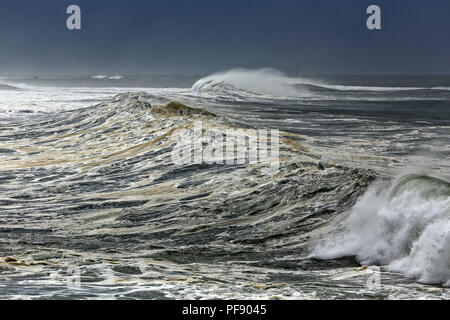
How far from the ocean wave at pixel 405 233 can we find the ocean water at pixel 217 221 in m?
0.02

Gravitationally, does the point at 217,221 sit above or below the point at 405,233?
below

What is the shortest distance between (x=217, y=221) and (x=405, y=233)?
10.6 ft

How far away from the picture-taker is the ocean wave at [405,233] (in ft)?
27.3

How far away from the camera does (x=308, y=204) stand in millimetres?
11734

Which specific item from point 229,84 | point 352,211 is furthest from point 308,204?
point 229,84

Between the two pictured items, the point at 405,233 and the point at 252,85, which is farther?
the point at 252,85

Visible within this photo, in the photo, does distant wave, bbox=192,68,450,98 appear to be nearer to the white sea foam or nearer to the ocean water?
the white sea foam

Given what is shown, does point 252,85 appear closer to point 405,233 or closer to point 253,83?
point 253,83

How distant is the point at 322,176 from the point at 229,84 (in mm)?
39589

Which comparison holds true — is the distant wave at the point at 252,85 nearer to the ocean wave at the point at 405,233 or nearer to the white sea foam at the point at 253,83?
the white sea foam at the point at 253,83

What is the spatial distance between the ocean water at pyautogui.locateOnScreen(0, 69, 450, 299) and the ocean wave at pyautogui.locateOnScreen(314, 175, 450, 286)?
0.02 m

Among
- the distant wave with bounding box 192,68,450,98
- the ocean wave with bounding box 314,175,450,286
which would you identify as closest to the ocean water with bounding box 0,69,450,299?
the ocean wave with bounding box 314,175,450,286

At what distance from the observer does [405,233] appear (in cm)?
924

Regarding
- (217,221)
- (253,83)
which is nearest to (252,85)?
(253,83)
